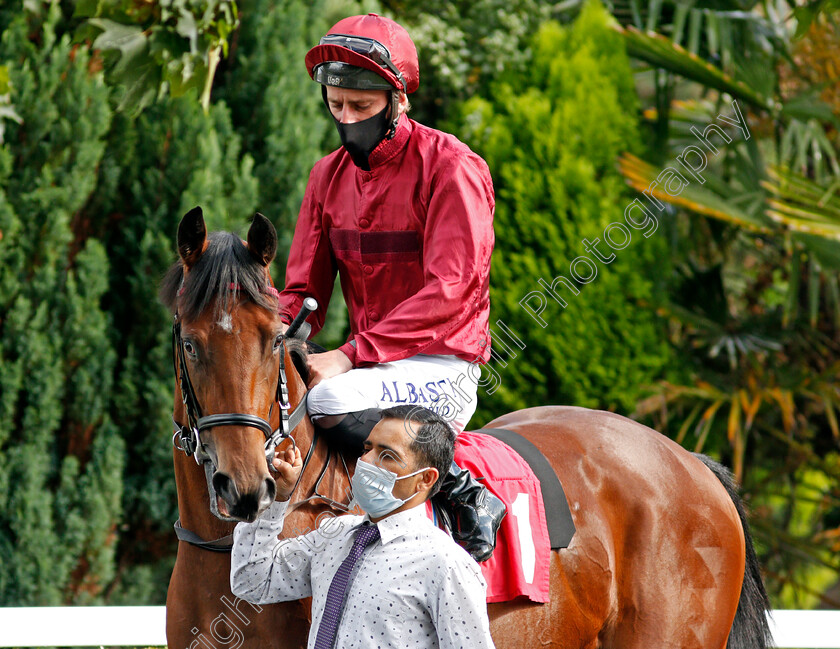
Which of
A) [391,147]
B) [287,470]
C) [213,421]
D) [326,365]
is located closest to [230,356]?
[213,421]

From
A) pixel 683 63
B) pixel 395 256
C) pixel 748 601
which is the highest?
pixel 683 63

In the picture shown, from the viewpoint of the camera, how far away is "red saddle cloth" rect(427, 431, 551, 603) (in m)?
2.59

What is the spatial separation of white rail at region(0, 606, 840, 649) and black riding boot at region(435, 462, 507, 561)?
8.02 feet

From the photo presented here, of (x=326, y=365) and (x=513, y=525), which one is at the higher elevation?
(x=326, y=365)

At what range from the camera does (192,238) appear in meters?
2.30

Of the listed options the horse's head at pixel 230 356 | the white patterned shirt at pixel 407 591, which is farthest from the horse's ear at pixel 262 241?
the white patterned shirt at pixel 407 591

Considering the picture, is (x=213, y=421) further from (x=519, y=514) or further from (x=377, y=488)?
(x=519, y=514)

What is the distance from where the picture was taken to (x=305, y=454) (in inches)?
96.3

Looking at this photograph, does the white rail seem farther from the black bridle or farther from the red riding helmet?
the red riding helmet

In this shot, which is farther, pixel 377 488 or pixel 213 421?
pixel 213 421

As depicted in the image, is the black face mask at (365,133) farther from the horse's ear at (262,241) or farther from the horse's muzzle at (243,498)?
the horse's muzzle at (243,498)

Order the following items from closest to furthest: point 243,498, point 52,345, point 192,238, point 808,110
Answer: point 243,498
point 192,238
point 52,345
point 808,110

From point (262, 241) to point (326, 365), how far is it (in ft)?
1.44

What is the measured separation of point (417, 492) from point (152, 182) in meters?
4.77
